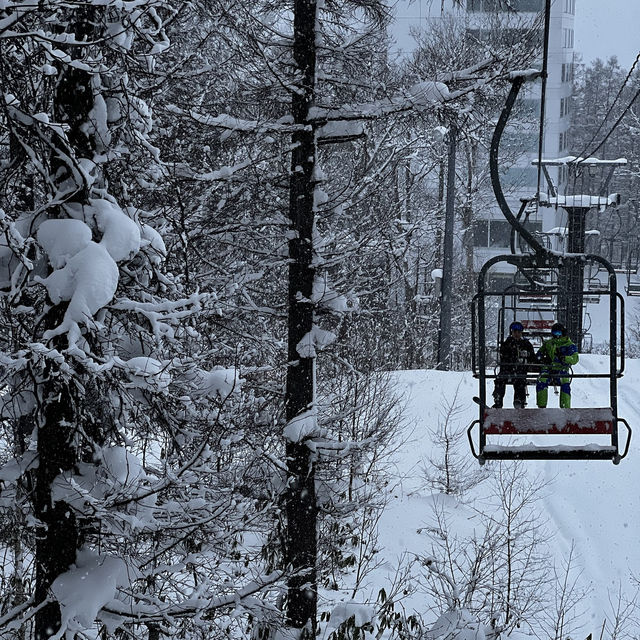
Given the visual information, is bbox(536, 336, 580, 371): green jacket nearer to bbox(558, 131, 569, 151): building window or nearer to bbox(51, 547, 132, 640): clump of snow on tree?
bbox(51, 547, 132, 640): clump of snow on tree

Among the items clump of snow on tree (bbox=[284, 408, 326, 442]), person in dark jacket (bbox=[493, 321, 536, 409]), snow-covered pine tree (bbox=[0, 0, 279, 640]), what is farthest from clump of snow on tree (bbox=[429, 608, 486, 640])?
snow-covered pine tree (bbox=[0, 0, 279, 640])

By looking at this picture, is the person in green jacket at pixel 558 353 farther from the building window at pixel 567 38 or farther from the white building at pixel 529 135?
the building window at pixel 567 38

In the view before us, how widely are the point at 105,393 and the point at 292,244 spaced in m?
4.42

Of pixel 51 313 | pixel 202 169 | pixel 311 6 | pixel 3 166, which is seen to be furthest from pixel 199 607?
pixel 311 6

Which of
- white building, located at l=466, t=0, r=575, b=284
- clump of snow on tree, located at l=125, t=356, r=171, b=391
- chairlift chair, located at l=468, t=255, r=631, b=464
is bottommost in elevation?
chairlift chair, located at l=468, t=255, r=631, b=464

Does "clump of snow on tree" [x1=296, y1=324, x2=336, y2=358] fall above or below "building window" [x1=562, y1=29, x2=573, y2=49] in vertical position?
below

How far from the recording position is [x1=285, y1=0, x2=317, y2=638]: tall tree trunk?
34.8 ft

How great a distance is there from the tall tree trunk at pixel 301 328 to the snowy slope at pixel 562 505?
157 inches

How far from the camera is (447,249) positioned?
2267 cm

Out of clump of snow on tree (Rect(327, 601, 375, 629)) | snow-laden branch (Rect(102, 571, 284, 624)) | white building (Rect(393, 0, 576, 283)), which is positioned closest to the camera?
snow-laden branch (Rect(102, 571, 284, 624))

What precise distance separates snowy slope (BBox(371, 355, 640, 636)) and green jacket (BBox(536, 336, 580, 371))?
7.04m

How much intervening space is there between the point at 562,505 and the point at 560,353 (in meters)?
11.6

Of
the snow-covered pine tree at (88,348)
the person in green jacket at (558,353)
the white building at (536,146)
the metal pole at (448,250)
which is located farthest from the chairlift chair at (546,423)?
the white building at (536,146)

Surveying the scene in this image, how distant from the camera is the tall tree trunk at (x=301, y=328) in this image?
10.6 metres
